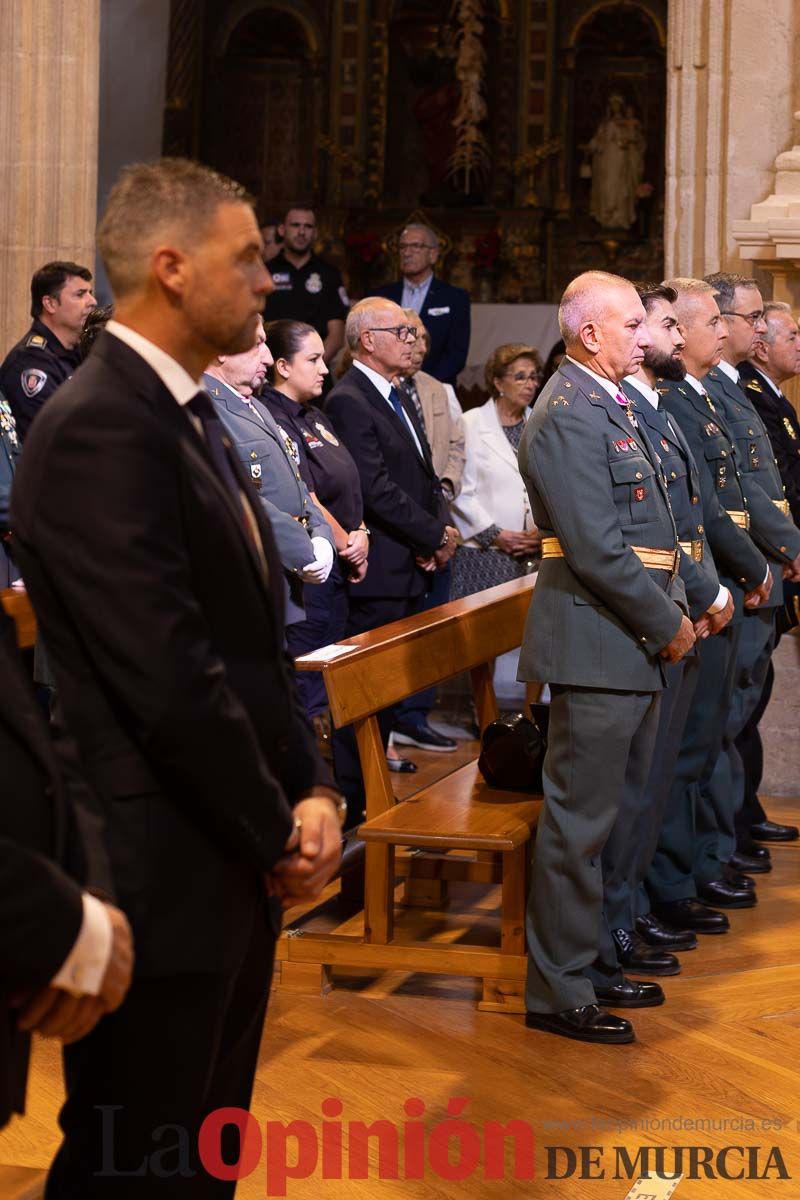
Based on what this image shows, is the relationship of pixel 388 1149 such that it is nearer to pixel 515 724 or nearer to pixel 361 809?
pixel 515 724

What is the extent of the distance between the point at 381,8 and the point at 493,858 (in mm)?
10247

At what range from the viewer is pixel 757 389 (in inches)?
Result: 219

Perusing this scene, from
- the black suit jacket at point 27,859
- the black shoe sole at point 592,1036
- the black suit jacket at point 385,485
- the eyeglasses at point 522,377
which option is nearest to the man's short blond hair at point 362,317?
the black suit jacket at point 385,485

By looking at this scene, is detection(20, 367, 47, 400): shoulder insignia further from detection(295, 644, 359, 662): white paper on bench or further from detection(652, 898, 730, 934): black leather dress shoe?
detection(652, 898, 730, 934): black leather dress shoe

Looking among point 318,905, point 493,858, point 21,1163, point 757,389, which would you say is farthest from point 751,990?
point 757,389

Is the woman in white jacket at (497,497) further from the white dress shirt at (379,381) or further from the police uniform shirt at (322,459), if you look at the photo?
the police uniform shirt at (322,459)

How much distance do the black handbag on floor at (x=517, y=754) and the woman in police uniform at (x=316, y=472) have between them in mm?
790

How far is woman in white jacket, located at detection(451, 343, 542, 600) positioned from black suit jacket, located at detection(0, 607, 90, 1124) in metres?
5.04

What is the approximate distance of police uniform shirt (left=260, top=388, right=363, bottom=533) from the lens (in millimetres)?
4918

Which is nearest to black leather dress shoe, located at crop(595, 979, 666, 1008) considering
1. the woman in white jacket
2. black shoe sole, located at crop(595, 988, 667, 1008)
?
black shoe sole, located at crop(595, 988, 667, 1008)

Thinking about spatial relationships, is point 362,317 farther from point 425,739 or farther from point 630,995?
point 630,995

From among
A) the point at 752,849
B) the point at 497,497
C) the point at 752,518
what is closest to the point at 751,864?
the point at 752,849

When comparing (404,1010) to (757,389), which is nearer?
(404,1010)

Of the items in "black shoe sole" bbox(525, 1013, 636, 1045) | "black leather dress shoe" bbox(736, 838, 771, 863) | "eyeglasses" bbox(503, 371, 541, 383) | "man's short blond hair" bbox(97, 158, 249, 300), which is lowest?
"black shoe sole" bbox(525, 1013, 636, 1045)
